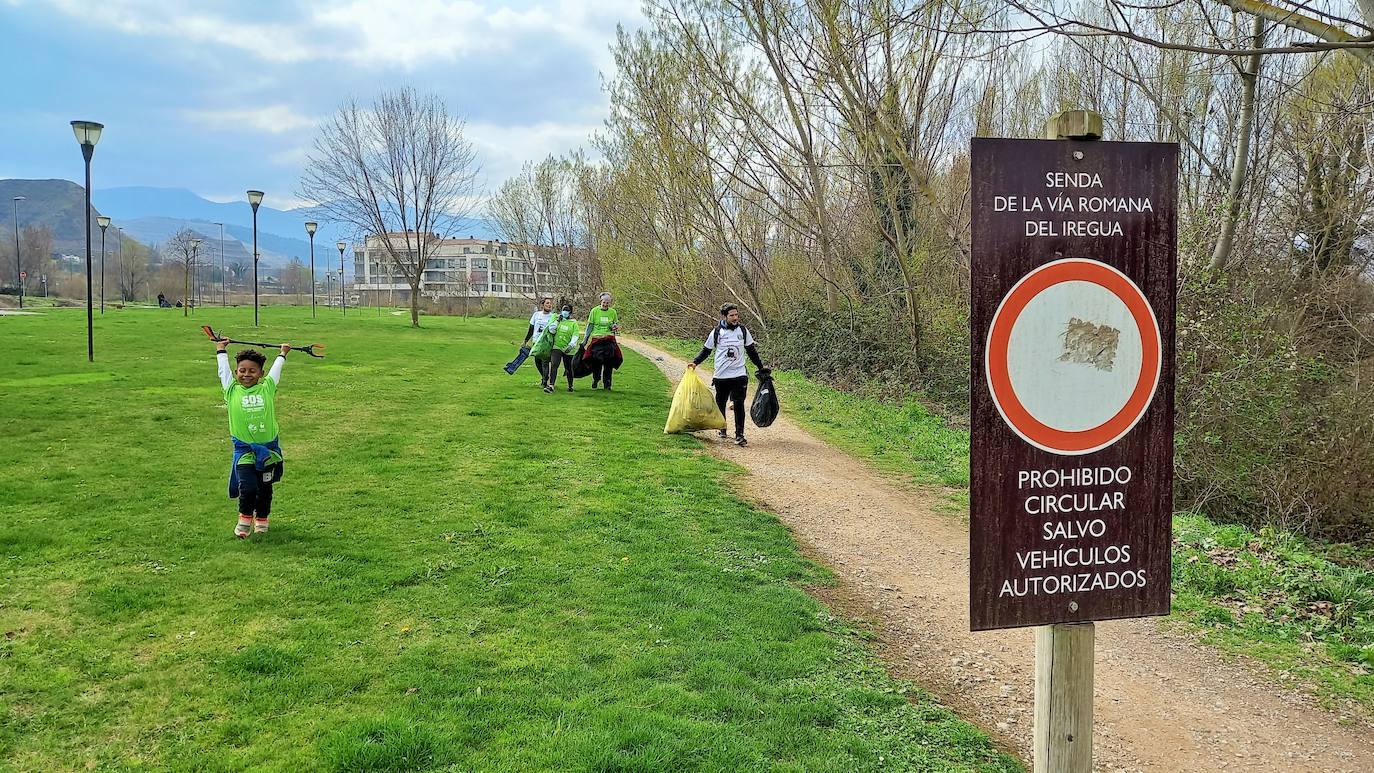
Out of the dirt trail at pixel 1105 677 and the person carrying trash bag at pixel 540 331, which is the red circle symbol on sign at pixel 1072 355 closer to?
the dirt trail at pixel 1105 677

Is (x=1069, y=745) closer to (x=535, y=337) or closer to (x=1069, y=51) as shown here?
(x=535, y=337)

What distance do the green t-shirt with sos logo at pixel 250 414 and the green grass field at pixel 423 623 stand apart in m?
0.82

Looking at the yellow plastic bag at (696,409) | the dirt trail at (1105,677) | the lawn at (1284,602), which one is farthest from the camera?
the yellow plastic bag at (696,409)

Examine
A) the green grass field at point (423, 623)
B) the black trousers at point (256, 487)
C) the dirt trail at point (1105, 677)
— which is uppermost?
the black trousers at point (256, 487)

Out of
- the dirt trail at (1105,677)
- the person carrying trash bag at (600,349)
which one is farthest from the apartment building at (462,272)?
Answer: the dirt trail at (1105,677)

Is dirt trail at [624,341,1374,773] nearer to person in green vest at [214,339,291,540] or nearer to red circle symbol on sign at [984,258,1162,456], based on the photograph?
red circle symbol on sign at [984,258,1162,456]

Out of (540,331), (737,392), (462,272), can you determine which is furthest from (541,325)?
(462,272)

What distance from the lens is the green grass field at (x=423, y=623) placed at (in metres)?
3.76

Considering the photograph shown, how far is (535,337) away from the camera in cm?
1647

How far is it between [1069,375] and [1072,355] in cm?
5

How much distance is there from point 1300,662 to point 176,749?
602 centimetres

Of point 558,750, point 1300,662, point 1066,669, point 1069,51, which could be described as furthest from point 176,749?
point 1069,51

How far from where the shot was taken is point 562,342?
16078 millimetres

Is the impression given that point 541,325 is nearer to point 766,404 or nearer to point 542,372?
point 542,372
